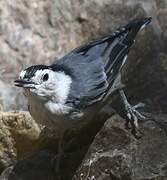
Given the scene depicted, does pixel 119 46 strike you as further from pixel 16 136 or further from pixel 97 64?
pixel 16 136

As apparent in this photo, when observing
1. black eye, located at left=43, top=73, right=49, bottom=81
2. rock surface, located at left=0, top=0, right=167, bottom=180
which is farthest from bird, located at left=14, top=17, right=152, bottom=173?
rock surface, located at left=0, top=0, right=167, bottom=180

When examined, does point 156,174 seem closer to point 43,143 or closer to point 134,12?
point 43,143

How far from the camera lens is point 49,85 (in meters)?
4.03

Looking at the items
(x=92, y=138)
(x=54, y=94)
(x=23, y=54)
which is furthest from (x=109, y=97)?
(x=23, y=54)

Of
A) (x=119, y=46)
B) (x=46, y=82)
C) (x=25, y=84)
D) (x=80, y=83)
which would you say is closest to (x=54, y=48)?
(x=119, y=46)

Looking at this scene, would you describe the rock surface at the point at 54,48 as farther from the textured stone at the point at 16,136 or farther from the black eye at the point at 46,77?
the black eye at the point at 46,77

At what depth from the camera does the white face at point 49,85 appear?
3.90 m

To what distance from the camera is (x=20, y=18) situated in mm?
5246

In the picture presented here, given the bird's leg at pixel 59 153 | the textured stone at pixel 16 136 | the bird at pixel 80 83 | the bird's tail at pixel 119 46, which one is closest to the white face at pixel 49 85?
the bird at pixel 80 83

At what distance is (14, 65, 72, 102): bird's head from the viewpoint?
388 cm

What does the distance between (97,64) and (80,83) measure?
0.25 m

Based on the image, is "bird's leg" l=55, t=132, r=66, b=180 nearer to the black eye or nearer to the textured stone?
the textured stone

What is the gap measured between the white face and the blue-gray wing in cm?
6

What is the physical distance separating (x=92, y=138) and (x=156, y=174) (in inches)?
35.2
